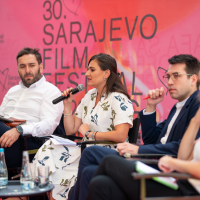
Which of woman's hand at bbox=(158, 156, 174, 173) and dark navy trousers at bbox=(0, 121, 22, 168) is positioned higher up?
woman's hand at bbox=(158, 156, 174, 173)

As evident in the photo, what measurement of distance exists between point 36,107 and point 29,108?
77mm

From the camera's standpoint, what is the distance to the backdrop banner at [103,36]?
304 cm

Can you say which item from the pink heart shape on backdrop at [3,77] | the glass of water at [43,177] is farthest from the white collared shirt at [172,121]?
the pink heart shape on backdrop at [3,77]

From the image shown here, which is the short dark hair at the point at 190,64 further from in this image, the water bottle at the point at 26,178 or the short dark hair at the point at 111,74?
the water bottle at the point at 26,178

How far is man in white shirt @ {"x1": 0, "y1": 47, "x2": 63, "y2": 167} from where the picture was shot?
2.61 m

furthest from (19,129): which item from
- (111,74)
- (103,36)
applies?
(103,36)

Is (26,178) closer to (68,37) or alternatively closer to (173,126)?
(173,126)

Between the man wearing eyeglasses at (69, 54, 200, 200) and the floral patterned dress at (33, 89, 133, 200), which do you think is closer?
the man wearing eyeglasses at (69, 54, 200, 200)

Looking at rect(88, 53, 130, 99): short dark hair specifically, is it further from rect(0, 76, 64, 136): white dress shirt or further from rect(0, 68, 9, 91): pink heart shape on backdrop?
rect(0, 68, 9, 91): pink heart shape on backdrop

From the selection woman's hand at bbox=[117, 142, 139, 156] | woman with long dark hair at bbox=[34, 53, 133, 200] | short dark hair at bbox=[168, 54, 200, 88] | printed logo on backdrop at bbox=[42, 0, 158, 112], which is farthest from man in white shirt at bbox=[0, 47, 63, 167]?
short dark hair at bbox=[168, 54, 200, 88]

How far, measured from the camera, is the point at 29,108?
3053mm

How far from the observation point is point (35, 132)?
273cm

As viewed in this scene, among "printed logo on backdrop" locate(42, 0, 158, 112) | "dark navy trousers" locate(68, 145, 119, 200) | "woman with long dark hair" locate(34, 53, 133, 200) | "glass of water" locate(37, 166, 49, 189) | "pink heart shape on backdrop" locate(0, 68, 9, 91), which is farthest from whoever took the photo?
"pink heart shape on backdrop" locate(0, 68, 9, 91)

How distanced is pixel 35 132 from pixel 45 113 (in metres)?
0.28
